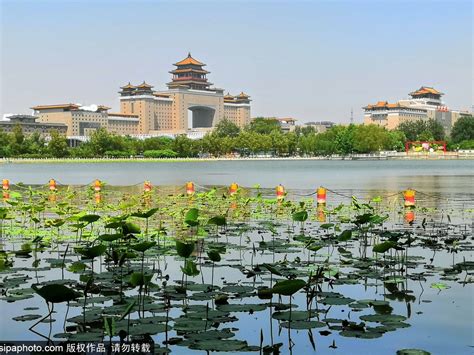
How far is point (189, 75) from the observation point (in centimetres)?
13362

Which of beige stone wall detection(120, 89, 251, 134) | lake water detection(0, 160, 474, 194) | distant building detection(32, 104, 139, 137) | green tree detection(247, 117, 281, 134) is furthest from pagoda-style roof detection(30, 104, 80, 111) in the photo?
lake water detection(0, 160, 474, 194)

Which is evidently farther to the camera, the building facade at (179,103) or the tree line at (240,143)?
the building facade at (179,103)

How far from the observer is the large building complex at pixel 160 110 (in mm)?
122062

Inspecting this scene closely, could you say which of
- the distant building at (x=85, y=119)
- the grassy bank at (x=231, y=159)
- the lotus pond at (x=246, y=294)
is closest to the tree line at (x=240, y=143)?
the grassy bank at (x=231, y=159)

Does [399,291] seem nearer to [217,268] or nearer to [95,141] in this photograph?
[217,268]

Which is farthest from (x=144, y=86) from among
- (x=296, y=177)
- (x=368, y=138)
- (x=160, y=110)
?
(x=296, y=177)

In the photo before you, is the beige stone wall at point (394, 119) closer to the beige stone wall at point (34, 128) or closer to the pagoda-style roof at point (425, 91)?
the pagoda-style roof at point (425, 91)

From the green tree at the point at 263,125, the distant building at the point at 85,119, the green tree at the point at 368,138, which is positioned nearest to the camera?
the green tree at the point at 368,138

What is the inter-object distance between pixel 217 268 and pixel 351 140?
9631 centimetres

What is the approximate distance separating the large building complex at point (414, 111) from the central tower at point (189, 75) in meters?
35.4

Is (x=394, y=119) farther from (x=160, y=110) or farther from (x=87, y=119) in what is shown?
(x=87, y=119)

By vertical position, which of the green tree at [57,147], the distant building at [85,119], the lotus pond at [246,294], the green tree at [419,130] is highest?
the distant building at [85,119]

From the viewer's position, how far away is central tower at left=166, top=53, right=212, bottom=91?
13250 cm

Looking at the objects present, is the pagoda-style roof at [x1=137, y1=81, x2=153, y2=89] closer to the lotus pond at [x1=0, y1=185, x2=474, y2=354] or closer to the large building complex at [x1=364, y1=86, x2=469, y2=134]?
the large building complex at [x1=364, y1=86, x2=469, y2=134]
